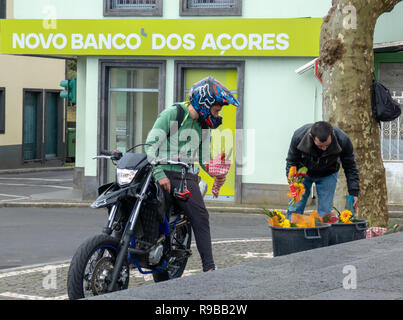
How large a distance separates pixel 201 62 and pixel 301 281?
1257cm

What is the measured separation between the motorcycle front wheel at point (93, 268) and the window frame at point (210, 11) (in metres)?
11.9

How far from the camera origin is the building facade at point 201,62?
17.8 metres

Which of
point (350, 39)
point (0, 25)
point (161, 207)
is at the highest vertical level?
point (0, 25)

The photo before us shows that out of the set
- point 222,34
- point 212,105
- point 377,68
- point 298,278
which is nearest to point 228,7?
point 222,34

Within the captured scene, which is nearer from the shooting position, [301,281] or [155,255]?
[301,281]

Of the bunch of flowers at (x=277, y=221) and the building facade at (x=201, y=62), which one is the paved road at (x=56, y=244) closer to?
the bunch of flowers at (x=277, y=221)

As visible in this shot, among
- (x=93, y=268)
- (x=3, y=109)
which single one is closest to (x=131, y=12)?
(x=3, y=109)

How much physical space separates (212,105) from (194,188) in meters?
0.71

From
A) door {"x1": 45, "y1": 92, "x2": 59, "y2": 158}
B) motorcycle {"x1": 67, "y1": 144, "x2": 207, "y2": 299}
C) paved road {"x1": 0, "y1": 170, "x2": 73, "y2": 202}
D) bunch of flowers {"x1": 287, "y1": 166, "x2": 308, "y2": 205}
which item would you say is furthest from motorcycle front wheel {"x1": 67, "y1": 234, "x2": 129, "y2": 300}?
door {"x1": 45, "y1": 92, "x2": 59, "y2": 158}

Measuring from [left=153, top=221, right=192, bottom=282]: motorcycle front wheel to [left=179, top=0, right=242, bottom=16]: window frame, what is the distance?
10705 millimetres

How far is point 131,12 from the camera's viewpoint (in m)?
18.5

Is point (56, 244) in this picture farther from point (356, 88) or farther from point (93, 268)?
point (93, 268)

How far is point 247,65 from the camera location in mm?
18062
